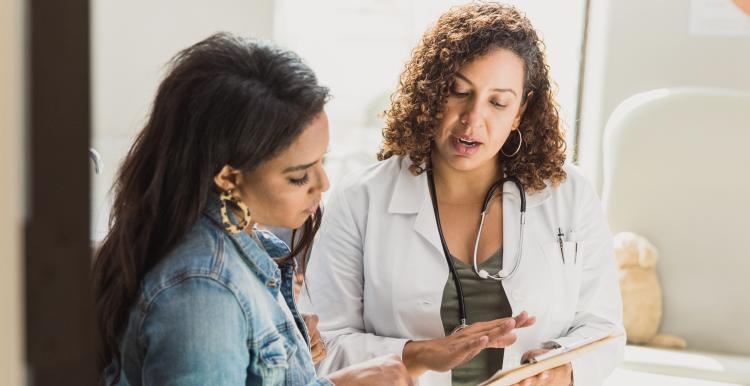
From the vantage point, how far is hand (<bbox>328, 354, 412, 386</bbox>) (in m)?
1.21

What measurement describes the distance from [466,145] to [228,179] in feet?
2.41

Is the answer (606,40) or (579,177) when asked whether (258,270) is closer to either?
(579,177)

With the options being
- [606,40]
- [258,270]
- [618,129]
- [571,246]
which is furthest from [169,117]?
[606,40]

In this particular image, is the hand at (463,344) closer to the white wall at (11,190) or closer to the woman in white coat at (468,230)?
the woman in white coat at (468,230)

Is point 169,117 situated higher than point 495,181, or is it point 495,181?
point 169,117

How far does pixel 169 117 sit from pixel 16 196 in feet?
1.73

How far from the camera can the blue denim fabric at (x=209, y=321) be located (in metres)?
0.88

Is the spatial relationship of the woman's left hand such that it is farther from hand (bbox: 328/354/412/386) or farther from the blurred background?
the blurred background

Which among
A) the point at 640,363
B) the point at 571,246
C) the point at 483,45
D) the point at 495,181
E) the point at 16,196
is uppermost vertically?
the point at 483,45

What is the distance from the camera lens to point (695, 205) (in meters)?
2.46

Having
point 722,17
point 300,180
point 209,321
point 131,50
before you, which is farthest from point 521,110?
point 131,50

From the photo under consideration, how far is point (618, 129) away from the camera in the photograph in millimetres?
2541

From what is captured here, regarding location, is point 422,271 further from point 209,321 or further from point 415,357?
point 209,321

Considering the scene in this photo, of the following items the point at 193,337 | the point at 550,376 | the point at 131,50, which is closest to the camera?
the point at 193,337
